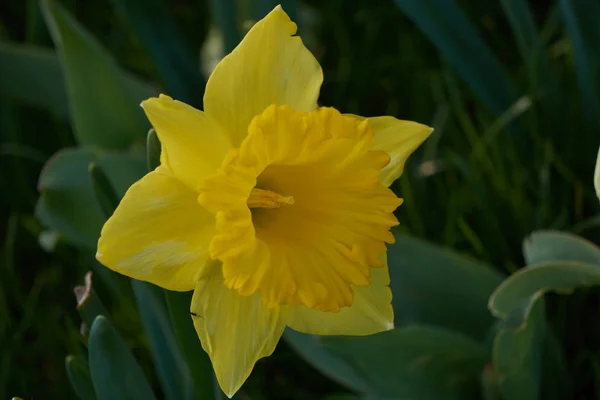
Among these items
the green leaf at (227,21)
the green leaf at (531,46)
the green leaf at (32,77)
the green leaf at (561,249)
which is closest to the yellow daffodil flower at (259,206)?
the green leaf at (561,249)

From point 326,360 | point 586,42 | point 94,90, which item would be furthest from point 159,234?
point 586,42

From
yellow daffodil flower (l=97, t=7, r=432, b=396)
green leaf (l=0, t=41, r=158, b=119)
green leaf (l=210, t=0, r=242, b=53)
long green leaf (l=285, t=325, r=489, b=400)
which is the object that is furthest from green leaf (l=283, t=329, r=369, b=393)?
green leaf (l=0, t=41, r=158, b=119)

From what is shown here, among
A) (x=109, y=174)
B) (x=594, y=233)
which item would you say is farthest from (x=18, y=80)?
(x=594, y=233)

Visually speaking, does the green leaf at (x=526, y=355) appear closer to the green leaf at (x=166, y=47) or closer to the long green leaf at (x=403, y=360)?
the long green leaf at (x=403, y=360)

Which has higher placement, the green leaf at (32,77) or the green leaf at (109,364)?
the green leaf at (32,77)

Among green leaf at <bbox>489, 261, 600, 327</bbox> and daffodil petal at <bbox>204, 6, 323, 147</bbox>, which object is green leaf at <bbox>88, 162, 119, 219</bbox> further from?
green leaf at <bbox>489, 261, 600, 327</bbox>

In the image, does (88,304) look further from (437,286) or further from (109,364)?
(437,286)
